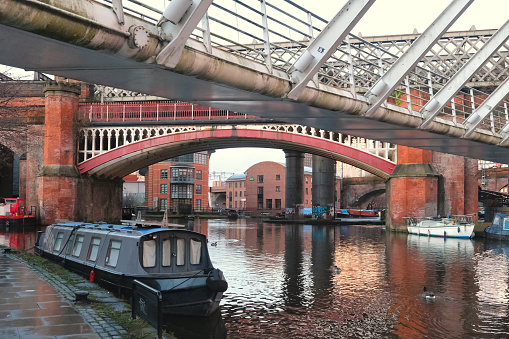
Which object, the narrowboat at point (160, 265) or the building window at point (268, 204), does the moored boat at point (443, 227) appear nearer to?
the narrowboat at point (160, 265)

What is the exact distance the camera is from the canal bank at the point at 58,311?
873cm

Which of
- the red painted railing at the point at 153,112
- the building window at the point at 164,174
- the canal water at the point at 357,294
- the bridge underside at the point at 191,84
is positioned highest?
the red painted railing at the point at 153,112

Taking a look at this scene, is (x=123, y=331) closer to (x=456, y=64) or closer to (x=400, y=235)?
(x=400, y=235)

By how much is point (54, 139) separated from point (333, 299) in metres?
31.1

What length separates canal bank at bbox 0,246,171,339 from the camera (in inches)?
344

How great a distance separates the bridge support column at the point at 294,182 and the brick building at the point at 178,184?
21540 millimetres

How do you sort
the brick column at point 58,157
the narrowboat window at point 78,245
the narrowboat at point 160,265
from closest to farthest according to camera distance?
the narrowboat at point 160,265, the narrowboat window at point 78,245, the brick column at point 58,157

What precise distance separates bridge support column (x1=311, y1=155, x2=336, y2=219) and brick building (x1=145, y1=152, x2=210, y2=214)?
27.6 metres

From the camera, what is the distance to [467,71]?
48.4 ft

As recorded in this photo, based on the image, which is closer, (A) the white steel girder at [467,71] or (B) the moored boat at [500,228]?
(A) the white steel girder at [467,71]

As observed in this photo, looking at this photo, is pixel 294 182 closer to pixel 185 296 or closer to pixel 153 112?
pixel 153 112

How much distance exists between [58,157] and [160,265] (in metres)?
30.0

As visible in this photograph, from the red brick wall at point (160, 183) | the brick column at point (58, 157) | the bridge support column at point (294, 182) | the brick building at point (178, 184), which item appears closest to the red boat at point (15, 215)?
the brick column at point (58, 157)

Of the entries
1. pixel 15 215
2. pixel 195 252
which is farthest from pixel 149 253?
pixel 15 215
